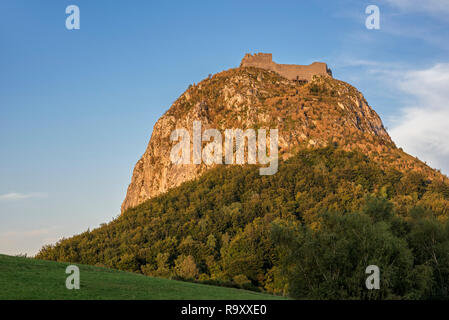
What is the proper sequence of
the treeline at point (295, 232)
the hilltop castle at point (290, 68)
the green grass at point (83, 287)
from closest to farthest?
→ the green grass at point (83, 287), the treeline at point (295, 232), the hilltop castle at point (290, 68)

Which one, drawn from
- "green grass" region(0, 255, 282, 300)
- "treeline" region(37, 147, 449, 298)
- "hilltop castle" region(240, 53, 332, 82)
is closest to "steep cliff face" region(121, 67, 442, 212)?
"hilltop castle" region(240, 53, 332, 82)

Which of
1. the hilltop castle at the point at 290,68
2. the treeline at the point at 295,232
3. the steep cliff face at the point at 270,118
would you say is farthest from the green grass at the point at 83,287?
the hilltop castle at the point at 290,68

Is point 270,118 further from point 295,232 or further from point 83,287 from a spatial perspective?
point 83,287

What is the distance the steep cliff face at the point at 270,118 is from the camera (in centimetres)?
14738

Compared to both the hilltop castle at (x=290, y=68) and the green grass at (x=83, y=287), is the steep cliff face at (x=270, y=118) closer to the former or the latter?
the hilltop castle at (x=290, y=68)

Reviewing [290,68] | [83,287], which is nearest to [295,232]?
[83,287]

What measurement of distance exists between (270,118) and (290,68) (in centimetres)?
3559

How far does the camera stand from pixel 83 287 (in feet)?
96.6

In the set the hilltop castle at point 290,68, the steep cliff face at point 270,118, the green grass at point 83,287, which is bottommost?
the green grass at point 83,287

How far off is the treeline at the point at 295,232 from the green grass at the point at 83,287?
39.5 ft

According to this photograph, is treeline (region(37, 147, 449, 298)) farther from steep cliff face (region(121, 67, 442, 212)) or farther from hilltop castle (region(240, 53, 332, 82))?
hilltop castle (region(240, 53, 332, 82))

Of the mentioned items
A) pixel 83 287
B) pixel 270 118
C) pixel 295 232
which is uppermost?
pixel 270 118
